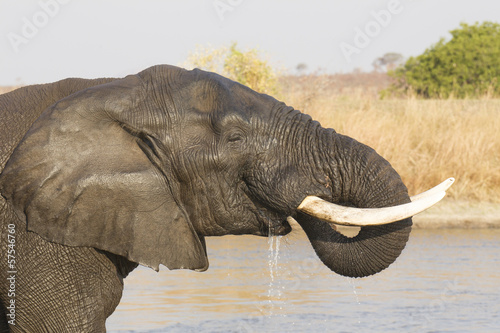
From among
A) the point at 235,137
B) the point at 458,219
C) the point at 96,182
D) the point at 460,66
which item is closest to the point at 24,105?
the point at 96,182

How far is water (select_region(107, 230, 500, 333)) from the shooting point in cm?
843

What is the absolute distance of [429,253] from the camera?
39.4ft

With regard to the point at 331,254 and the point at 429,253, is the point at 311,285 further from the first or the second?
the point at 331,254

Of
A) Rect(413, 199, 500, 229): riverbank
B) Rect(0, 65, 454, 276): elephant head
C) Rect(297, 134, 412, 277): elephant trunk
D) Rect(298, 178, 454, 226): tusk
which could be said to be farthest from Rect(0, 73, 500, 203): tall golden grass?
Rect(298, 178, 454, 226): tusk

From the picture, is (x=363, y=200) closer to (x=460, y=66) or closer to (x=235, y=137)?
(x=235, y=137)

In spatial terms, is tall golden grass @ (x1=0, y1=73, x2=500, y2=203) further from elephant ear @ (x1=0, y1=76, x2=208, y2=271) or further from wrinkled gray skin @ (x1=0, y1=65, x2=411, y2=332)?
elephant ear @ (x1=0, y1=76, x2=208, y2=271)

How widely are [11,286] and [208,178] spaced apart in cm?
102

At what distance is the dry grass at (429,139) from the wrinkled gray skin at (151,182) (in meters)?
10.5

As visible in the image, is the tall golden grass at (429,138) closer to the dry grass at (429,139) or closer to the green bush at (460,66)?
the dry grass at (429,139)

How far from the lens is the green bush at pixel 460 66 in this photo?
2519cm

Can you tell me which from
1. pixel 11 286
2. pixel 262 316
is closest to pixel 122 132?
pixel 11 286

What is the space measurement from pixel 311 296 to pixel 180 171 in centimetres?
537

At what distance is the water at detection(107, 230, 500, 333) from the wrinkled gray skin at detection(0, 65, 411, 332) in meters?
2.90

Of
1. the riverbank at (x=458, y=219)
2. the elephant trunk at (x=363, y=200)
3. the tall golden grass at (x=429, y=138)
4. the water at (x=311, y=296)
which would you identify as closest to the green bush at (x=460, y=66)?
the tall golden grass at (x=429, y=138)
